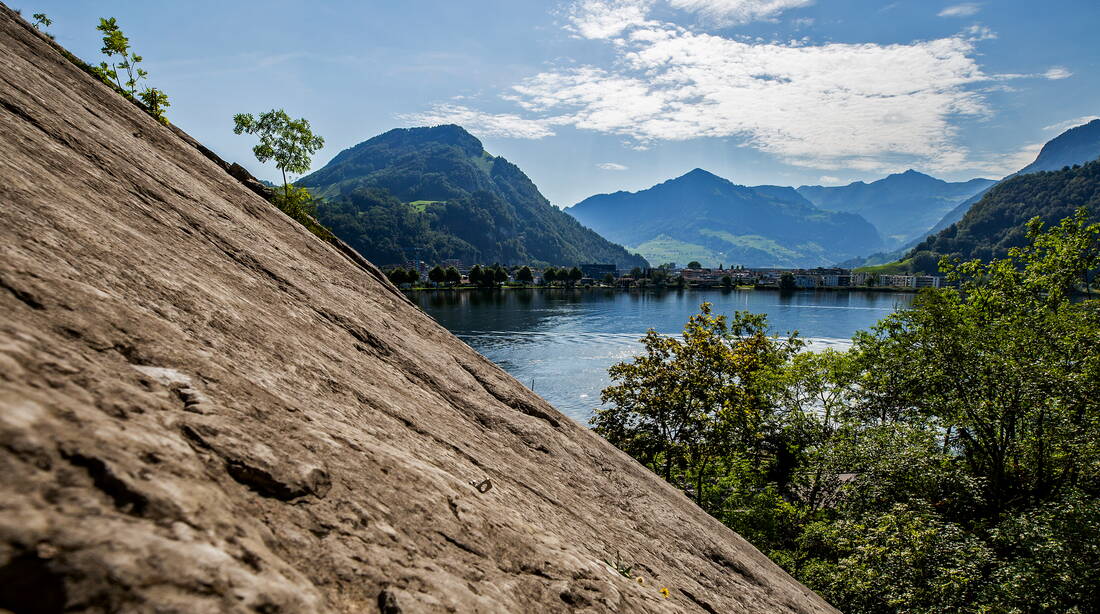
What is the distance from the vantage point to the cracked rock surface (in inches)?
105

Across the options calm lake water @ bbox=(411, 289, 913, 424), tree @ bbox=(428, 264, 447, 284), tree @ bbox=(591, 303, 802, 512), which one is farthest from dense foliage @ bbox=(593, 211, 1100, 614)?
tree @ bbox=(428, 264, 447, 284)

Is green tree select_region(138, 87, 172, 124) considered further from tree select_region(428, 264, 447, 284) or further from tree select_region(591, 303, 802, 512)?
tree select_region(428, 264, 447, 284)

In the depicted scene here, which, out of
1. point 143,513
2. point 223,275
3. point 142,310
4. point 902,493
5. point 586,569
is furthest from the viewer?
point 902,493

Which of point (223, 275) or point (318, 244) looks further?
point (318, 244)

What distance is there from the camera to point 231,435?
390cm

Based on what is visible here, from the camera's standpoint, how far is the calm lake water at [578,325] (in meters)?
66.5

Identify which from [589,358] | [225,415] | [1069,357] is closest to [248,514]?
[225,415]

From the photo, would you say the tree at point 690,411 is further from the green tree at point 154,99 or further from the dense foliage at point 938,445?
the green tree at point 154,99

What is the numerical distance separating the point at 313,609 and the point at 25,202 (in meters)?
4.75

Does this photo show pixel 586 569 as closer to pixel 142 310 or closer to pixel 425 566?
pixel 425 566

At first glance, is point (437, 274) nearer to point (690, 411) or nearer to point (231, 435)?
point (690, 411)

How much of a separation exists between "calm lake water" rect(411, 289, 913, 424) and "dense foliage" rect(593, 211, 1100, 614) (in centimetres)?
622

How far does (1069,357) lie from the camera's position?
1741cm

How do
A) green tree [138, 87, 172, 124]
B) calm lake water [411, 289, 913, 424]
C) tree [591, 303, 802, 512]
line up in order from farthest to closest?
calm lake water [411, 289, 913, 424], tree [591, 303, 802, 512], green tree [138, 87, 172, 124]
